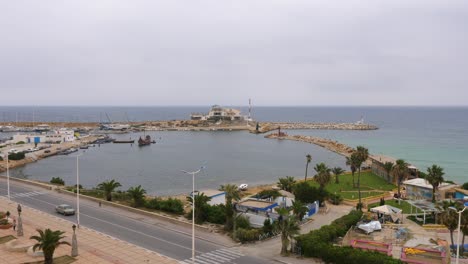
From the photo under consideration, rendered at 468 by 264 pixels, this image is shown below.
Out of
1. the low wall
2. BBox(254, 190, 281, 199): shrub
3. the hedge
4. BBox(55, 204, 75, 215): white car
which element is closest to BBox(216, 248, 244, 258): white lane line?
the hedge

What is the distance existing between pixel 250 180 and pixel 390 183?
26.5 m

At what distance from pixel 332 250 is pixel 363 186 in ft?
116

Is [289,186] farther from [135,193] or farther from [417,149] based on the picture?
[417,149]

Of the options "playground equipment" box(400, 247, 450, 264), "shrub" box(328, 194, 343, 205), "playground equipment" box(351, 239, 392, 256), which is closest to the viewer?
"playground equipment" box(400, 247, 450, 264)

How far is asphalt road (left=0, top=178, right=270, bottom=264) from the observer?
3064cm

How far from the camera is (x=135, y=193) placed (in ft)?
147

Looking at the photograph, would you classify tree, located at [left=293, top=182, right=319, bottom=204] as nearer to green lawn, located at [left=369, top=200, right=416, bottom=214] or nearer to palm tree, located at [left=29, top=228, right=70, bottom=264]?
green lawn, located at [left=369, top=200, right=416, bottom=214]

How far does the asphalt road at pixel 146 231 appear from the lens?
30.6 meters

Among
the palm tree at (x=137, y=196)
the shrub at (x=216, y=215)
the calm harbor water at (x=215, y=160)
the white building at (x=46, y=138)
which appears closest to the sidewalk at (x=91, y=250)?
the palm tree at (x=137, y=196)

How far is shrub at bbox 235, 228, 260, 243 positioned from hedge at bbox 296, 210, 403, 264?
4644mm

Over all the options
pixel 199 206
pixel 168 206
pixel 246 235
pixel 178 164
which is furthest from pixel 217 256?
pixel 178 164

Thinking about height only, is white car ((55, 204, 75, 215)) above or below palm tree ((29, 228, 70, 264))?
below

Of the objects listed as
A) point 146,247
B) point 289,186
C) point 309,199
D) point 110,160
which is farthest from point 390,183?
point 110,160

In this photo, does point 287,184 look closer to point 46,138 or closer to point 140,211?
point 140,211
